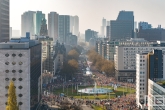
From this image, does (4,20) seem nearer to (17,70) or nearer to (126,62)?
(17,70)

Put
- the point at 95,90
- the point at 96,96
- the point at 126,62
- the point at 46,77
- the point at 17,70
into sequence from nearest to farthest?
the point at 17,70, the point at 96,96, the point at 95,90, the point at 46,77, the point at 126,62

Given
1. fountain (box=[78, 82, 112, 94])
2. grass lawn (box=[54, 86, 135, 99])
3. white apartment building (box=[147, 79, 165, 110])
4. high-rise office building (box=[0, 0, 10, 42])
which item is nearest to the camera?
white apartment building (box=[147, 79, 165, 110])

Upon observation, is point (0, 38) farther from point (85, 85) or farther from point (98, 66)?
point (98, 66)

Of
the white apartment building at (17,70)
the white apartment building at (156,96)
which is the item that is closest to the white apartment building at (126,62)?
the white apartment building at (156,96)

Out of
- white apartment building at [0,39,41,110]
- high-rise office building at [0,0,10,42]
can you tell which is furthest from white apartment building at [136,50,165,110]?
high-rise office building at [0,0,10,42]

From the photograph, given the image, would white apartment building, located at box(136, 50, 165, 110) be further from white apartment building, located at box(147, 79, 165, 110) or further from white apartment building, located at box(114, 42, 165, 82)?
white apartment building, located at box(114, 42, 165, 82)

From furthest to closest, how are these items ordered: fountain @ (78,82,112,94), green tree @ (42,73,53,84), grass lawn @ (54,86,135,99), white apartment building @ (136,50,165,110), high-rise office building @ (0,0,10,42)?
1. green tree @ (42,73,53,84)
2. fountain @ (78,82,112,94)
3. grass lawn @ (54,86,135,99)
4. high-rise office building @ (0,0,10,42)
5. white apartment building @ (136,50,165,110)

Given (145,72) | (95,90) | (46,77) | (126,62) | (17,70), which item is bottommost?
(95,90)

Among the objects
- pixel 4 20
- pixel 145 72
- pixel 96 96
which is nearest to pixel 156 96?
pixel 145 72

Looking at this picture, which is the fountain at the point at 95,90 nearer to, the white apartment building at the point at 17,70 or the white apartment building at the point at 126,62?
the white apartment building at the point at 126,62

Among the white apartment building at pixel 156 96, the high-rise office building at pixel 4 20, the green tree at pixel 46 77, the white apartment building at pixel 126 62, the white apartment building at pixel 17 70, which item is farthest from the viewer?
the white apartment building at pixel 126 62

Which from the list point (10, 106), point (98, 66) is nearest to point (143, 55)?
point (10, 106)
